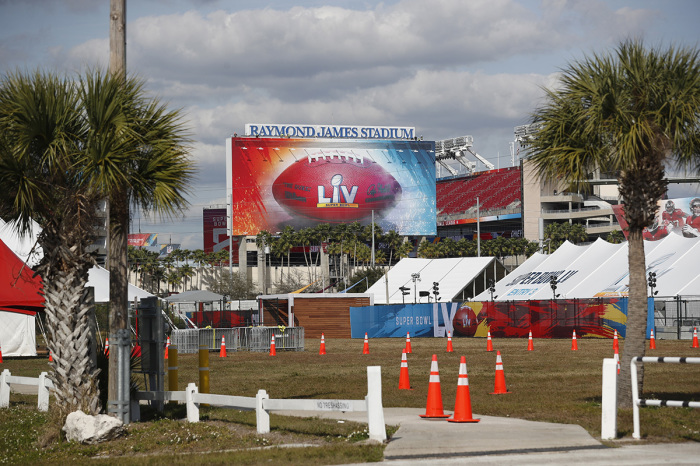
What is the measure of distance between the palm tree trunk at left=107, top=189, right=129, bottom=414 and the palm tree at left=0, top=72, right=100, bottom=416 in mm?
302

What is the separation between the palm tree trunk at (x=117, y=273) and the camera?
1311 cm

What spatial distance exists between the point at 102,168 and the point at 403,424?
579cm

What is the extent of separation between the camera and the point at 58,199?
12.9 metres

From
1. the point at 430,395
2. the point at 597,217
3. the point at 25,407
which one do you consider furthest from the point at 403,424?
the point at 597,217

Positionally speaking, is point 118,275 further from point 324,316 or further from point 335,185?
point 335,185

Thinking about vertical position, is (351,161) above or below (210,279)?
above

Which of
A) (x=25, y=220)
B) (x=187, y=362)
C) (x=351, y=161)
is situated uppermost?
(x=351, y=161)

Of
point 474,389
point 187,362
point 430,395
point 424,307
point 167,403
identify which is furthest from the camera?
point 424,307

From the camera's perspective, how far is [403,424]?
502 inches

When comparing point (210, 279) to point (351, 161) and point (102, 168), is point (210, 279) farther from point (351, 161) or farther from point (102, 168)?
point (102, 168)

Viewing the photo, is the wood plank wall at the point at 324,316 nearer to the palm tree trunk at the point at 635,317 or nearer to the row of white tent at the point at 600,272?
the row of white tent at the point at 600,272

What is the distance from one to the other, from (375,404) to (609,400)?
303 centimetres

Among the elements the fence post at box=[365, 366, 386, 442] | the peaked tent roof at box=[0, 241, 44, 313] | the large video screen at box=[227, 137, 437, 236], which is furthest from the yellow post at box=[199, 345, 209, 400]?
the large video screen at box=[227, 137, 437, 236]

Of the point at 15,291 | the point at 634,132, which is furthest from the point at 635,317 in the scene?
the point at 15,291
